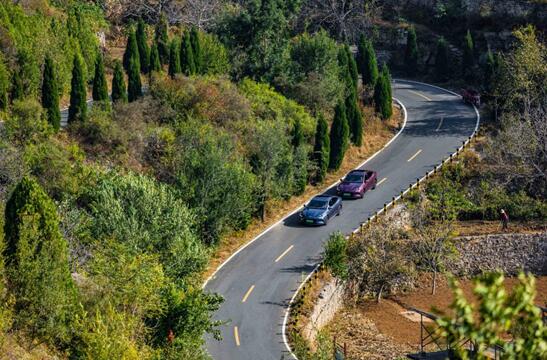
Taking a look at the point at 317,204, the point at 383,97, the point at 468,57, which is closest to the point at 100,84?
the point at 317,204

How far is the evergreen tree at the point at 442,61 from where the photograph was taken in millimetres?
75000

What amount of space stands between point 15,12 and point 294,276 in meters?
27.0

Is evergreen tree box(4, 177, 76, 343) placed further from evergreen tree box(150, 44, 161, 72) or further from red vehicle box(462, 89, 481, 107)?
red vehicle box(462, 89, 481, 107)

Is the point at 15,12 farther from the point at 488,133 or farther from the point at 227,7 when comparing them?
the point at 488,133

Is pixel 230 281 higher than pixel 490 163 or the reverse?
the reverse

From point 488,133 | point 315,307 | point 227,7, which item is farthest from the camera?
point 227,7

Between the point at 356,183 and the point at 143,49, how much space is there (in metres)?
19.2

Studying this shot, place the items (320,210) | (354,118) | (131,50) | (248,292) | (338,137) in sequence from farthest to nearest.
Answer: (131,50)
(354,118)
(338,137)
(320,210)
(248,292)

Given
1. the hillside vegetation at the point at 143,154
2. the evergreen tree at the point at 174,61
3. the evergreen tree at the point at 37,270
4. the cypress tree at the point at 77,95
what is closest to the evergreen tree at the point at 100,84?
the hillside vegetation at the point at 143,154

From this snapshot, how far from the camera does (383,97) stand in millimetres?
63750

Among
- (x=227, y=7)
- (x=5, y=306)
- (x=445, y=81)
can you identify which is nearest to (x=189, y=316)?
(x=5, y=306)

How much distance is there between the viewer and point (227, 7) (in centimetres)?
7025

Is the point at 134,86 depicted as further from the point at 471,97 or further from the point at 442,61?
the point at 442,61

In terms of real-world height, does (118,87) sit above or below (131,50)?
below
